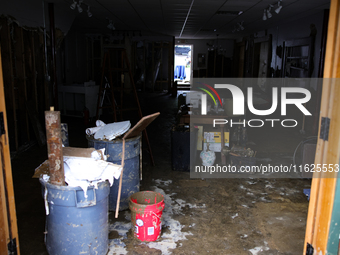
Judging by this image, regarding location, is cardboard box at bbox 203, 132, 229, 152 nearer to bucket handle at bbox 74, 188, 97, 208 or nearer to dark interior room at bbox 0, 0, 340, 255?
dark interior room at bbox 0, 0, 340, 255

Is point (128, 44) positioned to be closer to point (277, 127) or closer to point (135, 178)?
point (277, 127)

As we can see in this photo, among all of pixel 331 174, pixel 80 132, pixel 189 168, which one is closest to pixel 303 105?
pixel 189 168

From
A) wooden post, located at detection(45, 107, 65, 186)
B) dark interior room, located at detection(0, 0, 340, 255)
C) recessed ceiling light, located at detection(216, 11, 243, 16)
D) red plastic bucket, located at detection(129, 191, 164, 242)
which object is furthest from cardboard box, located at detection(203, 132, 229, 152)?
recessed ceiling light, located at detection(216, 11, 243, 16)

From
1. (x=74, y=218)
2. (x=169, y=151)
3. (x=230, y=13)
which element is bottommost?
(x=169, y=151)

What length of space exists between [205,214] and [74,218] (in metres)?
1.58

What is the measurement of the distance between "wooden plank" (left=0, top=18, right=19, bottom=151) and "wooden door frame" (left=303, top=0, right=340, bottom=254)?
4.79 metres

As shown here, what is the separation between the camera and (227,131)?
5.07 meters

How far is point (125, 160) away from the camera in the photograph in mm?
3258

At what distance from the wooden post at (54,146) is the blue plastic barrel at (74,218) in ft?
0.25

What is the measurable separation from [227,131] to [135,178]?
2229 millimetres

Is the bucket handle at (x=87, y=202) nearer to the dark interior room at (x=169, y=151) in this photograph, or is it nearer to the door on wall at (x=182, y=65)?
the dark interior room at (x=169, y=151)

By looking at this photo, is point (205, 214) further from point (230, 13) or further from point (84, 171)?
point (230, 13)

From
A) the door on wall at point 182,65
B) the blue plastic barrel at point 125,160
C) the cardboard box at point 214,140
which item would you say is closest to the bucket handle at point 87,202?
the blue plastic barrel at point 125,160

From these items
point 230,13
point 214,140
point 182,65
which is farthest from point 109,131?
point 182,65
